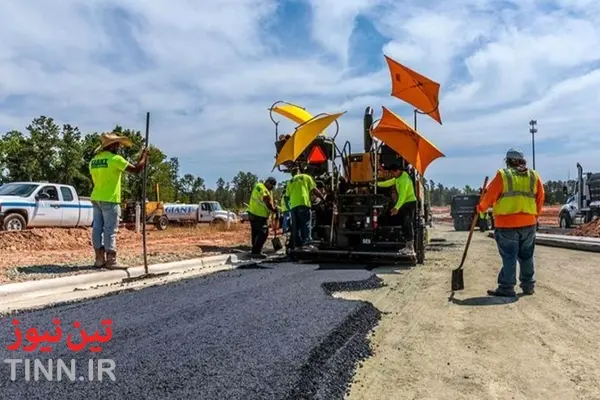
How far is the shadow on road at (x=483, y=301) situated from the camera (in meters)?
5.70

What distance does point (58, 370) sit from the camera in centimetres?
312

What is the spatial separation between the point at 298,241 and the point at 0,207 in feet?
32.0

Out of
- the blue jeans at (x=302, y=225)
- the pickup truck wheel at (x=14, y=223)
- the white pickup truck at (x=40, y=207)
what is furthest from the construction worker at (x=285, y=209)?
the pickup truck wheel at (x=14, y=223)

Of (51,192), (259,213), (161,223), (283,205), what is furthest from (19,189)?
(161,223)

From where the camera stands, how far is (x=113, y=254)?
284 inches

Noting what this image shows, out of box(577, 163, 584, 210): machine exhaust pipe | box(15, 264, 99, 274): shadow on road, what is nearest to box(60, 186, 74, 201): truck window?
box(15, 264, 99, 274): shadow on road

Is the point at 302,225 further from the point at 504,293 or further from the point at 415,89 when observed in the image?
the point at 504,293

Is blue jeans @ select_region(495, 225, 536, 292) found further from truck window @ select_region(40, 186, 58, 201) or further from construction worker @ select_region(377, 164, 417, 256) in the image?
truck window @ select_region(40, 186, 58, 201)

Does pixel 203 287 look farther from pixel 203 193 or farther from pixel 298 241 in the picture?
pixel 203 193

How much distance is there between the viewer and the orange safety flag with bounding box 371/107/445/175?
351 inches

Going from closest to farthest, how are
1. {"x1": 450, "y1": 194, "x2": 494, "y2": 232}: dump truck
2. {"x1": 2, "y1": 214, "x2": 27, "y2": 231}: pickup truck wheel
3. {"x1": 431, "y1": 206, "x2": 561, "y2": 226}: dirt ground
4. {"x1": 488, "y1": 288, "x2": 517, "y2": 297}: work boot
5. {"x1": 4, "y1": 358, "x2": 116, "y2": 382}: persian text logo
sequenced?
1. {"x1": 4, "y1": 358, "x2": 116, "y2": 382}: persian text logo
2. {"x1": 488, "y1": 288, "x2": 517, "y2": 297}: work boot
3. {"x1": 2, "y1": 214, "x2": 27, "y2": 231}: pickup truck wheel
4. {"x1": 450, "y1": 194, "x2": 494, "y2": 232}: dump truck
5. {"x1": 431, "y1": 206, "x2": 561, "y2": 226}: dirt ground

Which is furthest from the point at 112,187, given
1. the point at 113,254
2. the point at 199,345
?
the point at 199,345

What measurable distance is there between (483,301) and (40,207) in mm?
14023

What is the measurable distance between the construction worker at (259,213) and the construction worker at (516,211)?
14.9 ft
